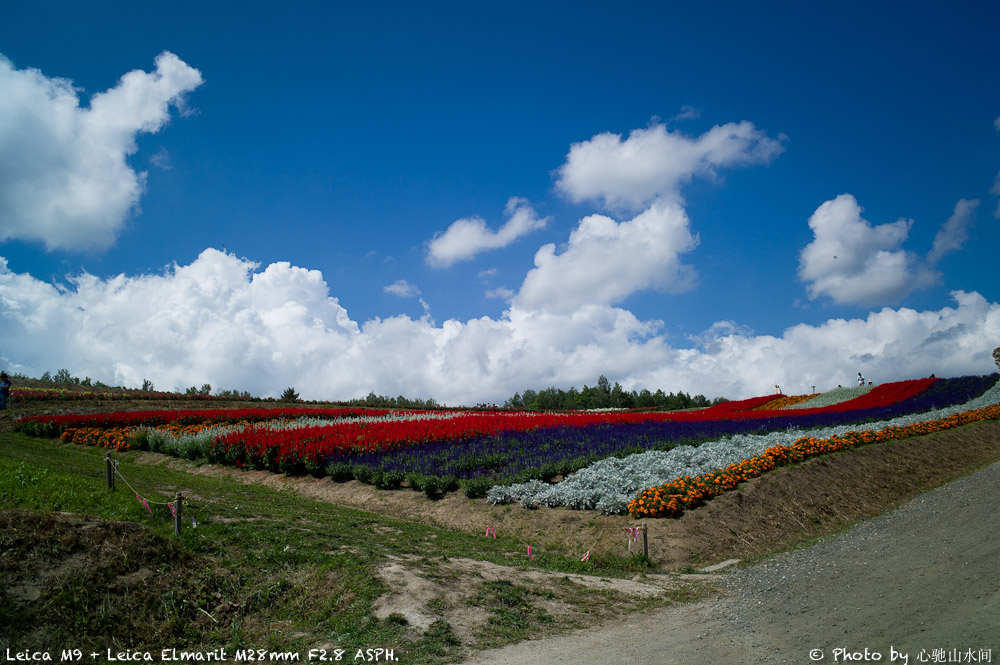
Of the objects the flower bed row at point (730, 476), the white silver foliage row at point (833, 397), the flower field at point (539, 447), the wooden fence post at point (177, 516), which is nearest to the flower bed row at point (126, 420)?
→ the flower field at point (539, 447)

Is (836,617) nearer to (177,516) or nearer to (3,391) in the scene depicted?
(177,516)

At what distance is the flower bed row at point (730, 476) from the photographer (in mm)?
10273

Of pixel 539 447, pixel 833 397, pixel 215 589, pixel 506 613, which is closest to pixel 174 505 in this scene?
pixel 215 589

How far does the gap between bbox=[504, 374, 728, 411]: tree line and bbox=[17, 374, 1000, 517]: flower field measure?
35250mm

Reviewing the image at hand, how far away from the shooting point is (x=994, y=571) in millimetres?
6145

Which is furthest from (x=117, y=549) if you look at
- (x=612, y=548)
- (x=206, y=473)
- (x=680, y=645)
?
(x=206, y=473)

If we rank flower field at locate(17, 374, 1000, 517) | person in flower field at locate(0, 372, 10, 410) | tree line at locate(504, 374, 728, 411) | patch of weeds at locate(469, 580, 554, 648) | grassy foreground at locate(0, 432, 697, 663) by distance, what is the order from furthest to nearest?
tree line at locate(504, 374, 728, 411) < person in flower field at locate(0, 372, 10, 410) < flower field at locate(17, 374, 1000, 517) < patch of weeds at locate(469, 580, 554, 648) < grassy foreground at locate(0, 432, 697, 663)

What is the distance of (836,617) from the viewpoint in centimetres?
579

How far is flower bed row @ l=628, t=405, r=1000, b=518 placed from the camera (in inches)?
404

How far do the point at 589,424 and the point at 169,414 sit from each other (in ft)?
66.7

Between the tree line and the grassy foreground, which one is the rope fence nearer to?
the grassy foreground

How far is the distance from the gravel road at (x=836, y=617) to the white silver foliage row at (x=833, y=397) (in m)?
34.7

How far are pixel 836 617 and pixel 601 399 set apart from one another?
195 feet

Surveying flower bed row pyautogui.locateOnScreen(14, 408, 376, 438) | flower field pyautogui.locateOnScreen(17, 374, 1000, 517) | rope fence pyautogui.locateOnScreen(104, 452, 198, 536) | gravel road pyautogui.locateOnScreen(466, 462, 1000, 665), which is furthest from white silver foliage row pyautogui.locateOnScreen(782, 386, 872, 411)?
rope fence pyautogui.locateOnScreen(104, 452, 198, 536)
